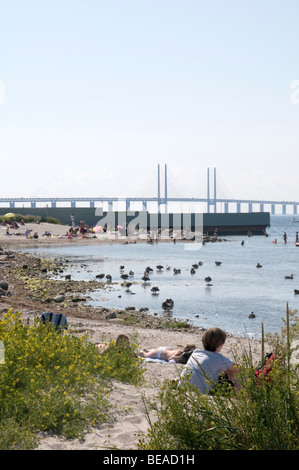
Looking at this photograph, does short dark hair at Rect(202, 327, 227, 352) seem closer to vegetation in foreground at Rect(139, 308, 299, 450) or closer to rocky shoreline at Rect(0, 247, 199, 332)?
vegetation in foreground at Rect(139, 308, 299, 450)

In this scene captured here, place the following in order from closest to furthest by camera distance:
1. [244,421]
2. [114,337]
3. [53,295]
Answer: [244,421]
[114,337]
[53,295]

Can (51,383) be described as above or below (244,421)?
below

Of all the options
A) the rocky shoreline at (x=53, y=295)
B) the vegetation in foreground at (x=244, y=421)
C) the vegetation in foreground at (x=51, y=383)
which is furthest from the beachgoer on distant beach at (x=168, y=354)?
the vegetation in foreground at (x=244, y=421)

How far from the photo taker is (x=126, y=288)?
23.3 m

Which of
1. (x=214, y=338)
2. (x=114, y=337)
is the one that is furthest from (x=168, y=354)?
(x=214, y=338)

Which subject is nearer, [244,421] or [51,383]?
[244,421]

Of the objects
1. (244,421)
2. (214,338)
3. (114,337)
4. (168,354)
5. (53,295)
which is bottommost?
(53,295)

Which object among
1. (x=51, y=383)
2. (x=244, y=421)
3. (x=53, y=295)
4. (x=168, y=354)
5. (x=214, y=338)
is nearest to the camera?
(x=244, y=421)

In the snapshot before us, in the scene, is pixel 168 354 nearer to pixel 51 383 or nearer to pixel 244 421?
pixel 51 383

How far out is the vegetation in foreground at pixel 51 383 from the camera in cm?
477

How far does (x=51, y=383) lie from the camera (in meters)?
5.66

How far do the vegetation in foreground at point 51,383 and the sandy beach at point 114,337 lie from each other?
0.49 ft

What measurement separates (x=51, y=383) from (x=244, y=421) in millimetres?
2343
